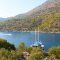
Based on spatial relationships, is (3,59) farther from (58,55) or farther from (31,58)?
(58,55)

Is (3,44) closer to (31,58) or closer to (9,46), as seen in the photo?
(9,46)

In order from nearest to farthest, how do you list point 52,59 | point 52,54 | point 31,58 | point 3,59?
point 3,59 < point 31,58 < point 52,59 < point 52,54

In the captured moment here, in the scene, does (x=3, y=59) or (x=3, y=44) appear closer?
(x=3, y=59)

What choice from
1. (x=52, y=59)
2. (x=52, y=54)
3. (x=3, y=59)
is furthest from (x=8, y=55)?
(x=52, y=54)

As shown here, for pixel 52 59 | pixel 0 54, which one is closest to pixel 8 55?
pixel 0 54

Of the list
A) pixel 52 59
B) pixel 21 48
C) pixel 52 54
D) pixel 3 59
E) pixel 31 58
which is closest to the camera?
pixel 3 59

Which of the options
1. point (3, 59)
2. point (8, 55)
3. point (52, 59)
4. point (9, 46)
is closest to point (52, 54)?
point (52, 59)

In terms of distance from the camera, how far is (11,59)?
34.3 meters

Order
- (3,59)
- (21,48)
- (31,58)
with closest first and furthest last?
(3,59) → (31,58) → (21,48)

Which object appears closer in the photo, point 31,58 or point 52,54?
point 31,58

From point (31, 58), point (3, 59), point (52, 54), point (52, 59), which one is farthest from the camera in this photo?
point (52, 54)

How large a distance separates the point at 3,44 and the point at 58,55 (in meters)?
15.5

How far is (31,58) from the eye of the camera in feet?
119

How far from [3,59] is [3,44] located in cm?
2570
